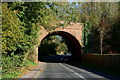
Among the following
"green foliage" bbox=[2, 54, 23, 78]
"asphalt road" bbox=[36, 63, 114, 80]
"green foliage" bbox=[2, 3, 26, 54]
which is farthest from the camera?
"asphalt road" bbox=[36, 63, 114, 80]

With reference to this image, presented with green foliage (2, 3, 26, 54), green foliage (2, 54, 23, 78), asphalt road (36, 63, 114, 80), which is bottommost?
asphalt road (36, 63, 114, 80)

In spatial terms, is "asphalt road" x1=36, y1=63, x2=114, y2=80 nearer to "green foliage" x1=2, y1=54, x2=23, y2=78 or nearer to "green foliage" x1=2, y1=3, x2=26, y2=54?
"green foliage" x1=2, y1=54, x2=23, y2=78

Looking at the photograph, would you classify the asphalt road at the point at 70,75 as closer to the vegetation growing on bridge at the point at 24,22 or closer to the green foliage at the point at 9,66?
the green foliage at the point at 9,66

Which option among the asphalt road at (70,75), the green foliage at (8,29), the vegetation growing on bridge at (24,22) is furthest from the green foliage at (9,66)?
the asphalt road at (70,75)

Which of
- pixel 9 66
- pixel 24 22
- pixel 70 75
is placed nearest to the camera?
pixel 9 66

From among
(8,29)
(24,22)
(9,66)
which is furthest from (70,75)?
(8,29)

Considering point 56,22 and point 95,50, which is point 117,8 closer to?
point 95,50

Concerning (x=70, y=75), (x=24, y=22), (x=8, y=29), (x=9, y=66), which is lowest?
(x=70, y=75)

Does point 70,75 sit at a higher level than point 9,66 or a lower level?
lower

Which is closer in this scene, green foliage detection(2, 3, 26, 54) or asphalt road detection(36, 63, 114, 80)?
green foliage detection(2, 3, 26, 54)

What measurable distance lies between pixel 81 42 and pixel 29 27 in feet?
96.0

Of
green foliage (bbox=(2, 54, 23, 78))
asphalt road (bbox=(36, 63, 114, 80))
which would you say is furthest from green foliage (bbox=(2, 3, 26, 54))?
asphalt road (bbox=(36, 63, 114, 80))

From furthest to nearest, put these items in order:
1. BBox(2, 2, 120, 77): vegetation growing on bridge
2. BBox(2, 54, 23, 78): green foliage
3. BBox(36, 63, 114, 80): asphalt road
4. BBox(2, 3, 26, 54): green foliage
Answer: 1. BBox(36, 63, 114, 80): asphalt road
2. BBox(2, 54, 23, 78): green foliage
3. BBox(2, 2, 120, 77): vegetation growing on bridge
4. BBox(2, 3, 26, 54): green foliage

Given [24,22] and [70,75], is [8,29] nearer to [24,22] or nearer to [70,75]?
[24,22]
